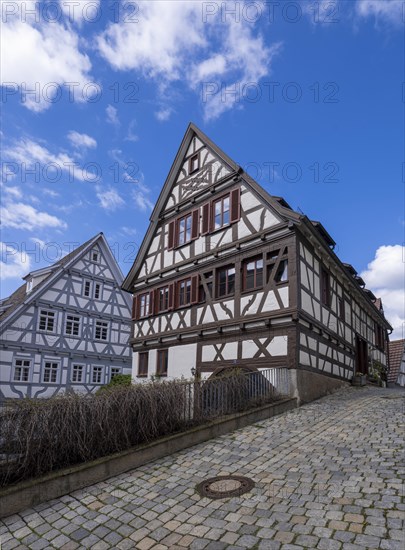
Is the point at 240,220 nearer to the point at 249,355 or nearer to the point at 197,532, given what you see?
the point at 249,355

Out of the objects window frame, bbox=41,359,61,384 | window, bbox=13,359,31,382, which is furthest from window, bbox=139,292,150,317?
window, bbox=13,359,31,382

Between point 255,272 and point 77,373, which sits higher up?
point 255,272

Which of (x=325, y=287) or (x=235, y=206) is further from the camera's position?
→ (x=325, y=287)

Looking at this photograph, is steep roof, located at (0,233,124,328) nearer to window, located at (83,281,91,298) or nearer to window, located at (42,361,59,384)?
window, located at (83,281,91,298)

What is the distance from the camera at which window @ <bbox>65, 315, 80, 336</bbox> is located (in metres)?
27.4

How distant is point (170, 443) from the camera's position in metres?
9.05

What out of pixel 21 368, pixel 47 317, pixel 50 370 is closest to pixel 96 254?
pixel 47 317

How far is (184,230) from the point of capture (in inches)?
761

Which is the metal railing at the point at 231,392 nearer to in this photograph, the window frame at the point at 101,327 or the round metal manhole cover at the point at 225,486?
the round metal manhole cover at the point at 225,486

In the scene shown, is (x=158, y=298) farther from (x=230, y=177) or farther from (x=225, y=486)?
(x=225, y=486)

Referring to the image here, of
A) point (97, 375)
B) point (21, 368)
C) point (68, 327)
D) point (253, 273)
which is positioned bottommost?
point (97, 375)

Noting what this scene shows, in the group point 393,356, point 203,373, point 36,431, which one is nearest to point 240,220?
point 203,373

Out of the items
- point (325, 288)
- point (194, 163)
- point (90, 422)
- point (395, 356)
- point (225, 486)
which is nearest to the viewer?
point (225, 486)

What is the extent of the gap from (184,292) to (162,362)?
3265mm
